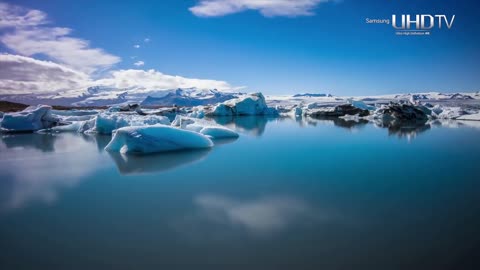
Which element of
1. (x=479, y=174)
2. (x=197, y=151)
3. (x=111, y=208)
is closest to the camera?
(x=111, y=208)

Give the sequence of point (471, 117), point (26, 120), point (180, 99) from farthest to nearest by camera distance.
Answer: point (180, 99) < point (471, 117) < point (26, 120)

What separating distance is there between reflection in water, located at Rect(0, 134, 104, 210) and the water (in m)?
0.03

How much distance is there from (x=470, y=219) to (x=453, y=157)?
379cm

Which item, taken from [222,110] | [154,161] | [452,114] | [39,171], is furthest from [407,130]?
[222,110]

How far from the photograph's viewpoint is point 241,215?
9.45ft

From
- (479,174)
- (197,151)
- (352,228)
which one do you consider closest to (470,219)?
(352,228)

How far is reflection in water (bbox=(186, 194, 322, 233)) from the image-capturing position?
266cm

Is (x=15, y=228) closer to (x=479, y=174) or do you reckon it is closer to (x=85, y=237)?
(x=85, y=237)

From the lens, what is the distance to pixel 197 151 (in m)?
6.62

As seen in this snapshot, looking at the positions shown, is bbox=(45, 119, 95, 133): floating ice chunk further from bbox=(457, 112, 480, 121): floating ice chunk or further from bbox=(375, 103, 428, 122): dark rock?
bbox=(457, 112, 480, 121): floating ice chunk

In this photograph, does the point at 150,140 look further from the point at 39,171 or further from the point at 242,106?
the point at 242,106

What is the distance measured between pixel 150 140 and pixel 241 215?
383 centimetres

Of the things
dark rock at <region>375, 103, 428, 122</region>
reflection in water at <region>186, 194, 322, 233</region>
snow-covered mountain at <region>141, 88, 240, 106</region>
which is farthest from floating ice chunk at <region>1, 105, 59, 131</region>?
snow-covered mountain at <region>141, 88, 240, 106</region>

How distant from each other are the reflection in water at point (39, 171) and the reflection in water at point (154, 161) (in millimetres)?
450
